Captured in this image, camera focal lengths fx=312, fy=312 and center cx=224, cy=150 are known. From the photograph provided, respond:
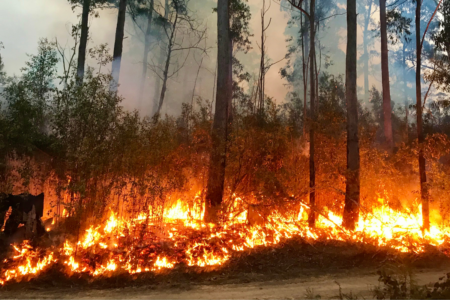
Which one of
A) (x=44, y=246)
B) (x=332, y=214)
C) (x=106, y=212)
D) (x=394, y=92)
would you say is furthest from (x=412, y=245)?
(x=394, y=92)

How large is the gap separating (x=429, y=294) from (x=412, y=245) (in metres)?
4.30

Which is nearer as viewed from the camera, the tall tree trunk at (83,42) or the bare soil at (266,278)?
the bare soil at (266,278)

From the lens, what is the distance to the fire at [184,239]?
7152 mm

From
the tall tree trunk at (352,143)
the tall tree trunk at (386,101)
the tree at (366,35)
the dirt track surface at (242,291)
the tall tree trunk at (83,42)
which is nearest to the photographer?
the dirt track surface at (242,291)

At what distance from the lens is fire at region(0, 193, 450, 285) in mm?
7152

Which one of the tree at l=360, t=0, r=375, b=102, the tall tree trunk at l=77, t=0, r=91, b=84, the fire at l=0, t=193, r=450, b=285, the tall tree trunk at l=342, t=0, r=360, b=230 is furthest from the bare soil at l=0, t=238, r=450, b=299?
the tree at l=360, t=0, r=375, b=102

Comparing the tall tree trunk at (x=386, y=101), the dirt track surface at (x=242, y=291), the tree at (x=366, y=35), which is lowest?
the dirt track surface at (x=242, y=291)

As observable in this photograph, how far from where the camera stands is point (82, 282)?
675cm

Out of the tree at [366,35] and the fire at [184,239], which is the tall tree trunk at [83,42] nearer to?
the fire at [184,239]

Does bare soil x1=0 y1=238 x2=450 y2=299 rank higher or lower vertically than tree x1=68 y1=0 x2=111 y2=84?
lower

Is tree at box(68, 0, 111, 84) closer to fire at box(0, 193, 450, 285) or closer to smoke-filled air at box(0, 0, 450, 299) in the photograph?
smoke-filled air at box(0, 0, 450, 299)

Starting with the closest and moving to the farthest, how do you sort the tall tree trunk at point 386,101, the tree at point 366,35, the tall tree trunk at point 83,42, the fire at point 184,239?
the fire at point 184,239 → the tall tree trunk at point 83,42 → the tall tree trunk at point 386,101 → the tree at point 366,35

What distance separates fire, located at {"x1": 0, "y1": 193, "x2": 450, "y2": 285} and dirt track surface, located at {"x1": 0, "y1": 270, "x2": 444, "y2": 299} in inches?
27.3

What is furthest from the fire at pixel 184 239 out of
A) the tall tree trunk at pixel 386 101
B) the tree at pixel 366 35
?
the tree at pixel 366 35
